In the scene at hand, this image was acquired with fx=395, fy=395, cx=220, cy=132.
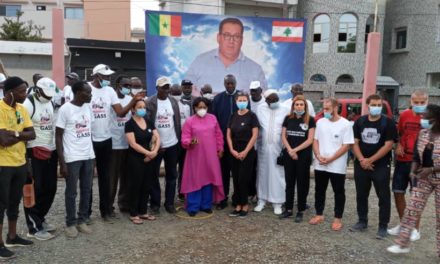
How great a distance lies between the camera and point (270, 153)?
5934mm

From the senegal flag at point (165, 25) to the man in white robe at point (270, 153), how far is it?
403 cm

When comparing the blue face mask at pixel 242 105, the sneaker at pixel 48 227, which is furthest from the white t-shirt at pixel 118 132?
the blue face mask at pixel 242 105

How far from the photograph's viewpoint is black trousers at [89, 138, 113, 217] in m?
5.21

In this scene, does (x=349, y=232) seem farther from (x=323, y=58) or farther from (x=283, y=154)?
(x=323, y=58)

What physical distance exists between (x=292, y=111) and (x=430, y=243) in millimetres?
2418

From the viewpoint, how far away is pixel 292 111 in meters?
5.64

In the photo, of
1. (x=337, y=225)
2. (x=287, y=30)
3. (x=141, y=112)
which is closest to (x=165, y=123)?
(x=141, y=112)

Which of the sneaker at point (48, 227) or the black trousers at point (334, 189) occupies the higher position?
the black trousers at point (334, 189)

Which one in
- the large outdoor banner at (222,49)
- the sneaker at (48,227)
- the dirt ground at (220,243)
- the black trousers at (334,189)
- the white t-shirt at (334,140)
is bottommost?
the dirt ground at (220,243)

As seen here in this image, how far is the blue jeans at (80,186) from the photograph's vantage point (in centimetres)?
474

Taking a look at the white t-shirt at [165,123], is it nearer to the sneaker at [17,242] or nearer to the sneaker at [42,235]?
the sneaker at [42,235]

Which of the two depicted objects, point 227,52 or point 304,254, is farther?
point 227,52

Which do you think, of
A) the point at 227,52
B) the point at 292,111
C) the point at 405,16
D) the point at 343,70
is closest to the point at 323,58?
the point at 343,70

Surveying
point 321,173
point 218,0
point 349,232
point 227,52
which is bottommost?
A: point 349,232
